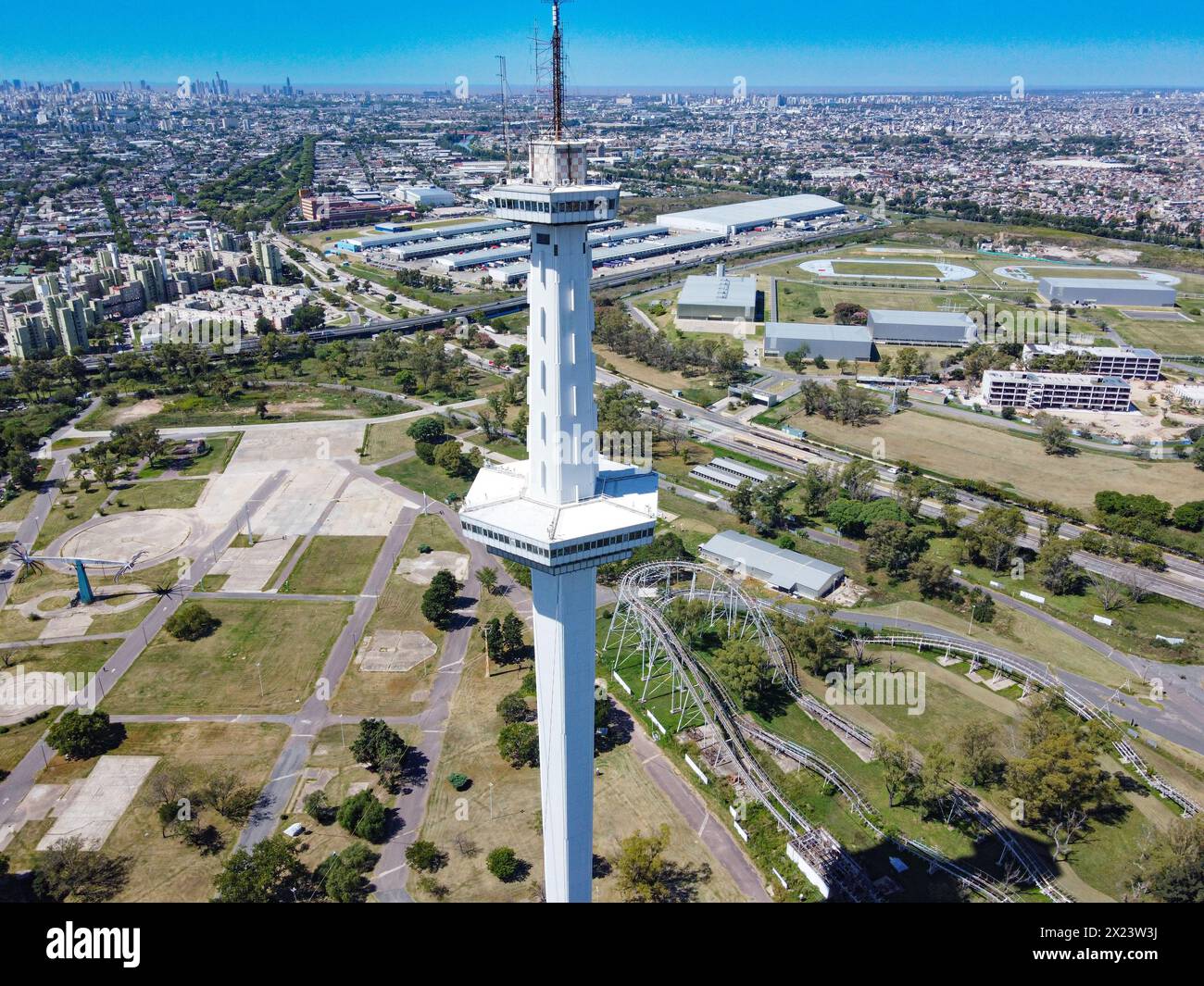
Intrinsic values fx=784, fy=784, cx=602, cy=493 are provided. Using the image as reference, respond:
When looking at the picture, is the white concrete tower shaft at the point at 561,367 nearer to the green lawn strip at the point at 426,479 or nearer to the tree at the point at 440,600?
the tree at the point at 440,600

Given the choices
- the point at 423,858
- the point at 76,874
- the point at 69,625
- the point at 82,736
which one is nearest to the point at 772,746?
the point at 423,858

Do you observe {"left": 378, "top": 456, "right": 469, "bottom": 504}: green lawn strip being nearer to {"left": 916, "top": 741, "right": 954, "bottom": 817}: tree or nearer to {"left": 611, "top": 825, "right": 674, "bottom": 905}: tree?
{"left": 611, "top": 825, "right": 674, "bottom": 905}: tree

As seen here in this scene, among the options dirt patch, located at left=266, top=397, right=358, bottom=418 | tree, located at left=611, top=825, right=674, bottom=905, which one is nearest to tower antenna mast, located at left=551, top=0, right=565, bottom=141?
tree, located at left=611, top=825, right=674, bottom=905

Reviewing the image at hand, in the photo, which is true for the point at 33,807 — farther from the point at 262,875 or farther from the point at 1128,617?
the point at 1128,617

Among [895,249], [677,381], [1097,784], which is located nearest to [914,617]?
[1097,784]

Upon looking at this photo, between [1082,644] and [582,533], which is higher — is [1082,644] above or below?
below

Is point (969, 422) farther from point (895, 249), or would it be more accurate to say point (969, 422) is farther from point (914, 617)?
point (895, 249)
